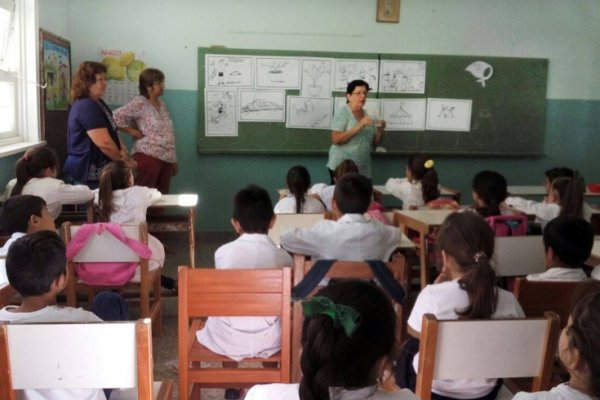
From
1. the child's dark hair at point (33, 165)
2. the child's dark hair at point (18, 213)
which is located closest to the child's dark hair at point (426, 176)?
the child's dark hair at point (33, 165)

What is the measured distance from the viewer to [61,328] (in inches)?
57.6

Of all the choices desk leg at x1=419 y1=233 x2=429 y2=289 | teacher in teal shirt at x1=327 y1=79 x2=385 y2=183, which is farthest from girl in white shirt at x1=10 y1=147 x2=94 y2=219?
teacher in teal shirt at x1=327 y1=79 x2=385 y2=183

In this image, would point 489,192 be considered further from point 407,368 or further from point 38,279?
point 38,279

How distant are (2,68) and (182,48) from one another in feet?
5.66

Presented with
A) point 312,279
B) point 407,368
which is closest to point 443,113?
point 312,279

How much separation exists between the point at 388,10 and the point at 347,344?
5.14m

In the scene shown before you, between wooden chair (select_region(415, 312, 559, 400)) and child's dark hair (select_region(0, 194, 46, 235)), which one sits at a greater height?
child's dark hair (select_region(0, 194, 46, 235))

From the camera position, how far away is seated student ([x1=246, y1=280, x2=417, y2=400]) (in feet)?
3.79

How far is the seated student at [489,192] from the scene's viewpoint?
351cm

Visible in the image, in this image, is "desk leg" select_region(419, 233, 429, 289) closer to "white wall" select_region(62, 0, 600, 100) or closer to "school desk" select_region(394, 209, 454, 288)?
"school desk" select_region(394, 209, 454, 288)

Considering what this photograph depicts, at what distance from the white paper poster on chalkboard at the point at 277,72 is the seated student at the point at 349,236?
10.4 feet

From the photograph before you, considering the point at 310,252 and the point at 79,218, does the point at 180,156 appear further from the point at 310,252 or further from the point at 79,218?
the point at 310,252

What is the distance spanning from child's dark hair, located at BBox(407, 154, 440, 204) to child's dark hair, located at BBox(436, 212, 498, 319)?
7.41 feet

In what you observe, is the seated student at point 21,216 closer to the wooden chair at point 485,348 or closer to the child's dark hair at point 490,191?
the wooden chair at point 485,348
